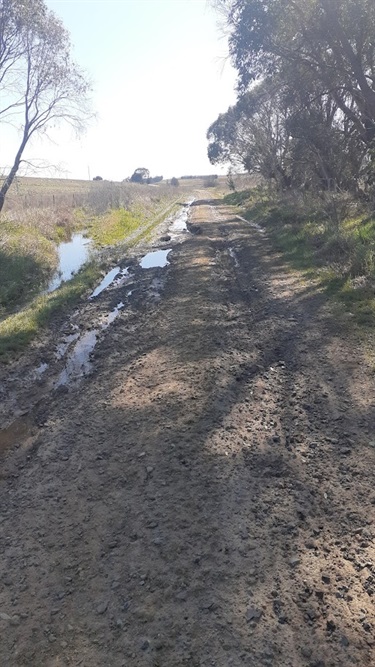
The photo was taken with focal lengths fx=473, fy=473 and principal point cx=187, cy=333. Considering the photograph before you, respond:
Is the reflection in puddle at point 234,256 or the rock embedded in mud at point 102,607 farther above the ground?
the reflection in puddle at point 234,256

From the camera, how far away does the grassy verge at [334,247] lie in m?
9.99

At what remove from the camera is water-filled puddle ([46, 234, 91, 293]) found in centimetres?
1619

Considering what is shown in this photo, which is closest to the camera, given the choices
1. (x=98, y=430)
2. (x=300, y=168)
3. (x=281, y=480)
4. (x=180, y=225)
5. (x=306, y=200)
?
(x=281, y=480)

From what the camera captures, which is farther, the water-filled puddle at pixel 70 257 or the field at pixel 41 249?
the water-filled puddle at pixel 70 257

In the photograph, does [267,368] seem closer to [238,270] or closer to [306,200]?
[238,270]

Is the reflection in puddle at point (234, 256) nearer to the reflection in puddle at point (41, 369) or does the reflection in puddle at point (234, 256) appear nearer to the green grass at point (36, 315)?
the green grass at point (36, 315)

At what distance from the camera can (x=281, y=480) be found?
4613mm

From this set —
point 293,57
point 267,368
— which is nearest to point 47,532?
point 267,368

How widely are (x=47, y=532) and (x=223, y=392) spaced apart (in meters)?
3.00

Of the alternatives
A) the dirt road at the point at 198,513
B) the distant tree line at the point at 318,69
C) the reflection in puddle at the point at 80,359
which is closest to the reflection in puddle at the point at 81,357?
the reflection in puddle at the point at 80,359

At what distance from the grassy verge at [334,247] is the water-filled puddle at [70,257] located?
7.60 metres

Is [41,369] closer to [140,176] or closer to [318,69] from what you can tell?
[318,69]

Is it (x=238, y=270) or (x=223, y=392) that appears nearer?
(x=223, y=392)

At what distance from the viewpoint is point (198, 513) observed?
4246mm
